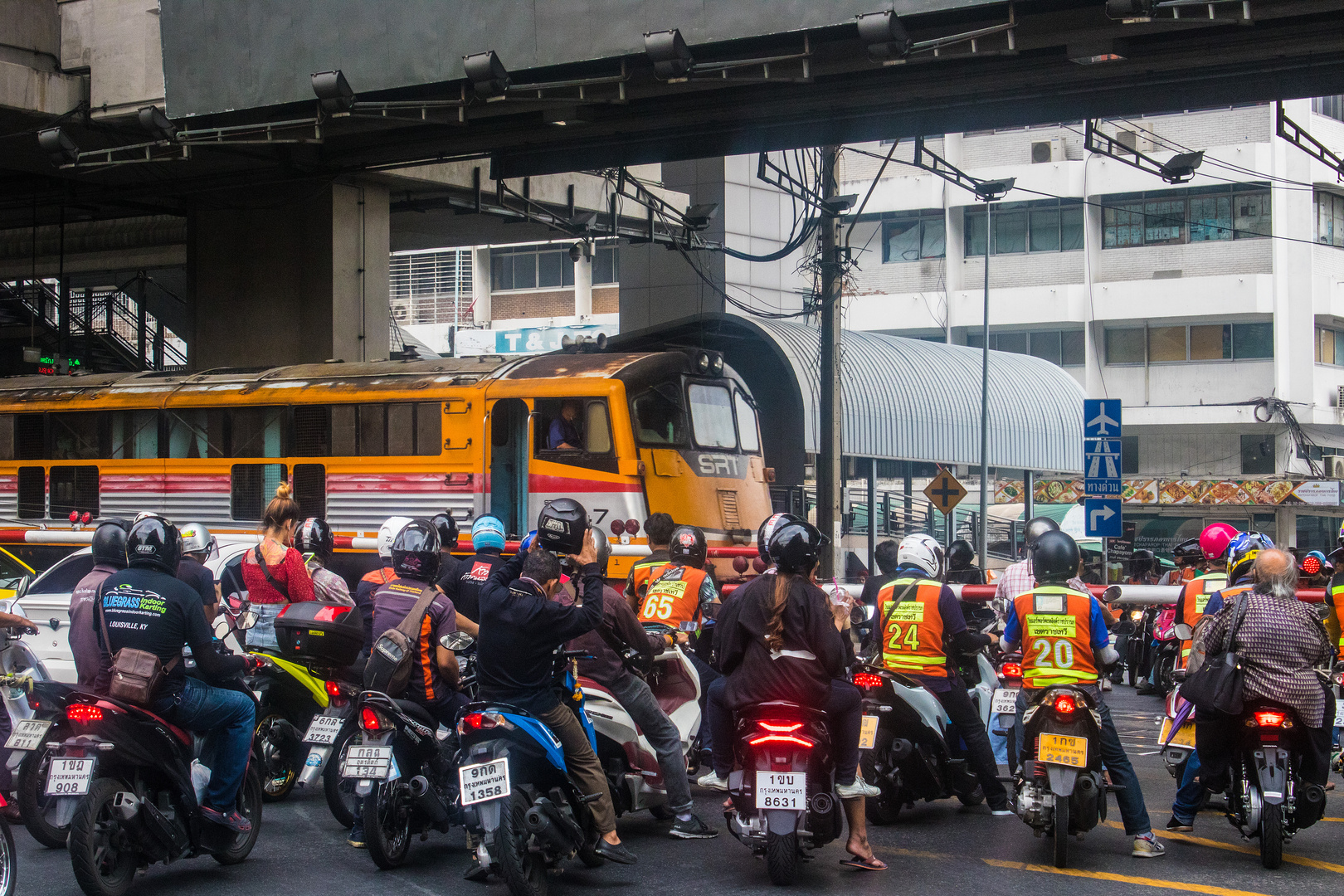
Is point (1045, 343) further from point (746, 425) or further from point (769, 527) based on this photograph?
point (769, 527)

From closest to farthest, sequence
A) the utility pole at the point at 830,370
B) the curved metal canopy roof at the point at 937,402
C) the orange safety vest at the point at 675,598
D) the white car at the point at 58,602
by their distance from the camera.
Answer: the orange safety vest at the point at 675,598 → the white car at the point at 58,602 → the utility pole at the point at 830,370 → the curved metal canopy roof at the point at 937,402

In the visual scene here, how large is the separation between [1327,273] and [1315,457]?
550 centimetres

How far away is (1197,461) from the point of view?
43312 mm

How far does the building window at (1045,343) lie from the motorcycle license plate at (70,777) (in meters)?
40.6

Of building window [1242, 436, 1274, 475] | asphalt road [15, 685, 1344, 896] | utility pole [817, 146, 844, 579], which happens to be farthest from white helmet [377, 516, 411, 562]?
building window [1242, 436, 1274, 475]

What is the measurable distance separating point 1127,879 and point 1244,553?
2.37m

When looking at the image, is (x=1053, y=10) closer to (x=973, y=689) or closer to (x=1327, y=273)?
(x=973, y=689)

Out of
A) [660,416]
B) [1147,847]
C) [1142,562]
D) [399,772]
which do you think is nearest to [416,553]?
[399,772]

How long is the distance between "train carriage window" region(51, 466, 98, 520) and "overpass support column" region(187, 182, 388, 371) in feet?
9.41

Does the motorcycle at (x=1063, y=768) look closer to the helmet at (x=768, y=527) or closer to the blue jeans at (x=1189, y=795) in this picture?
the blue jeans at (x=1189, y=795)

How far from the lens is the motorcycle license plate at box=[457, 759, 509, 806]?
19.9 ft

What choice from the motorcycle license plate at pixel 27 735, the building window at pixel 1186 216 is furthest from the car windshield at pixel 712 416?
the building window at pixel 1186 216

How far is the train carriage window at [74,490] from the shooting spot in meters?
19.2

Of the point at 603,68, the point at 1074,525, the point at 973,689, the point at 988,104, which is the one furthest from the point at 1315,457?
the point at 973,689
